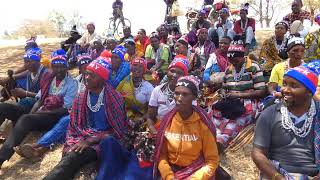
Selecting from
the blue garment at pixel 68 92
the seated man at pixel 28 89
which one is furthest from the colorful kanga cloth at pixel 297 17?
the seated man at pixel 28 89

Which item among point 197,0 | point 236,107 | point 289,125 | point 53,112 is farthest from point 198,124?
point 197,0

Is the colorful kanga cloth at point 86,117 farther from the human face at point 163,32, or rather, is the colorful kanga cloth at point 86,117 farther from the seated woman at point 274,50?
the human face at point 163,32

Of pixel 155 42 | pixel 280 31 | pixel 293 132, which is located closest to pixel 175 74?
pixel 293 132

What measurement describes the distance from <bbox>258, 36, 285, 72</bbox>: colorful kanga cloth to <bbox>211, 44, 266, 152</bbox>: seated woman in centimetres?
143

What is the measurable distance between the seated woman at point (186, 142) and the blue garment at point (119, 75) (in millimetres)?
2102

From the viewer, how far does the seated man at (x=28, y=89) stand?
5.84 m

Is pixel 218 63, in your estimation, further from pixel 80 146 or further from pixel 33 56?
pixel 33 56

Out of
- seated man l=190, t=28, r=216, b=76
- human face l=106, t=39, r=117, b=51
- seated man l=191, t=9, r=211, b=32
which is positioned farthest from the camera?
seated man l=191, t=9, r=211, b=32

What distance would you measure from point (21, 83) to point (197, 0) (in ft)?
101

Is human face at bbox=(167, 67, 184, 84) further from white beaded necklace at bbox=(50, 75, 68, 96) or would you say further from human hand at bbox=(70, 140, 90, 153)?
→ white beaded necklace at bbox=(50, 75, 68, 96)

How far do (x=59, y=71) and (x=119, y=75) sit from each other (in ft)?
3.08

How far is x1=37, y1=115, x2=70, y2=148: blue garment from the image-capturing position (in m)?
5.31

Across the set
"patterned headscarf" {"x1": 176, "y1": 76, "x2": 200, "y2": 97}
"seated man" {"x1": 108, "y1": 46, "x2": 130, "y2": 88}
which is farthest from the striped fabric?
"seated man" {"x1": 108, "y1": 46, "x2": 130, "y2": 88}

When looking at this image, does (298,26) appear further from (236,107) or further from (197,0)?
(197,0)
